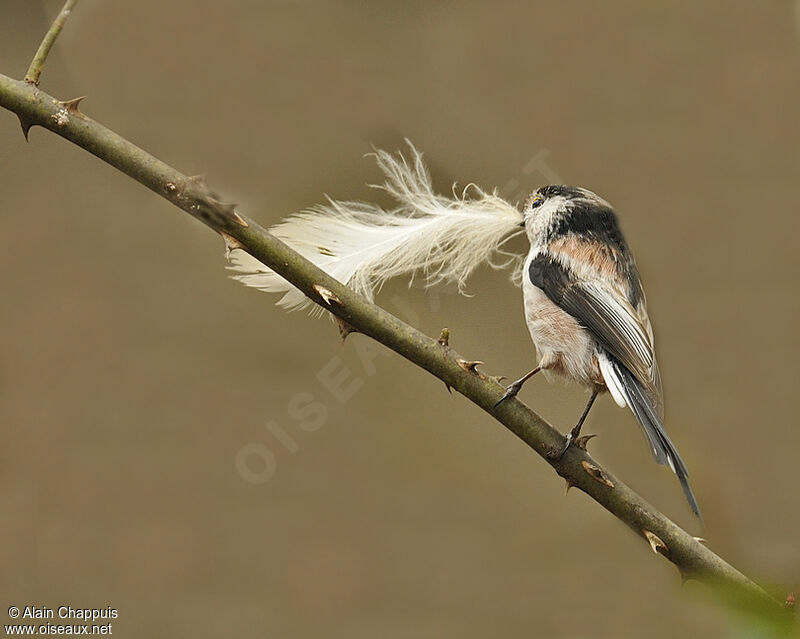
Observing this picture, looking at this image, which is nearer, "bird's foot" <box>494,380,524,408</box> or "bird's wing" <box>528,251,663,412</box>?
"bird's foot" <box>494,380,524,408</box>

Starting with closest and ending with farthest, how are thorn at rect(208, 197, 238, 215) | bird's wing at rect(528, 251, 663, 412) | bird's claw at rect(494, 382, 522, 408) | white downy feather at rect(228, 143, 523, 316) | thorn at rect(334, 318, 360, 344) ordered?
thorn at rect(208, 197, 238, 215) → thorn at rect(334, 318, 360, 344) → bird's claw at rect(494, 382, 522, 408) → white downy feather at rect(228, 143, 523, 316) → bird's wing at rect(528, 251, 663, 412)

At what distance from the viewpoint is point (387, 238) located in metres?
2.00

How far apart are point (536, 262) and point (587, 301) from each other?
21 cm

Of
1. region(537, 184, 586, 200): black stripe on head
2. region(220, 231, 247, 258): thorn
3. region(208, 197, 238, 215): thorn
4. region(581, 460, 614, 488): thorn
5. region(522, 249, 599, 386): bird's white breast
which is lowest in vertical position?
region(581, 460, 614, 488): thorn

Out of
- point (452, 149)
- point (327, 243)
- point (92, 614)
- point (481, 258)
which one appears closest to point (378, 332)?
point (327, 243)

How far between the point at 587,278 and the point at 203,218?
1273 mm

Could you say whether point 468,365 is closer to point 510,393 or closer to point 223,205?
point 510,393

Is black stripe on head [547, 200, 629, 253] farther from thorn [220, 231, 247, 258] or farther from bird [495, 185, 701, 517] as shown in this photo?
thorn [220, 231, 247, 258]

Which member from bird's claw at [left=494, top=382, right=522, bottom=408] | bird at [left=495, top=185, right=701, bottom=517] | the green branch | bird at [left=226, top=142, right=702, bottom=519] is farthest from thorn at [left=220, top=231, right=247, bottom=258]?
bird at [left=495, top=185, right=701, bottom=517]

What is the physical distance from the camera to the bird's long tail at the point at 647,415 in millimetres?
1804

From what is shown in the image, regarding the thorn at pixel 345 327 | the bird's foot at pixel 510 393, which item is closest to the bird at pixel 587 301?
the bird's foot at pixel 510 393

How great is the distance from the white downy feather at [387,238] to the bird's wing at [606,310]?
0.28 m

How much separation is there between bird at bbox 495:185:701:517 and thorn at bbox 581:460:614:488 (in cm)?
32

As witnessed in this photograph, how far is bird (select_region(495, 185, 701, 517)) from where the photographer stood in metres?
2.30
